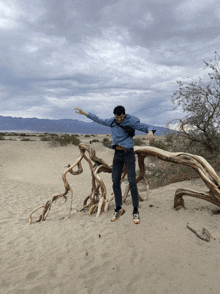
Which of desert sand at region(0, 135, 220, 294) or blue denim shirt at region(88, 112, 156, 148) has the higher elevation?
blue denim shirt at region(88, 112, 156, 148)

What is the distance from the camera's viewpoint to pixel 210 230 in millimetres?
3125

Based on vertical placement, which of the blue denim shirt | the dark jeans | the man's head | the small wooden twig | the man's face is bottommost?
the small wooden twig

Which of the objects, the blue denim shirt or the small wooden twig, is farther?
the blue denim shirt

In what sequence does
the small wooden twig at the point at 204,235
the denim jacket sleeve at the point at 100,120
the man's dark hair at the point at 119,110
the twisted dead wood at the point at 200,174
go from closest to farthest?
the small wooden twig at the point at 204,235 < the twisted dead wood at the point at 200,174 < the man's dark hair at the point at 119,110 < the denim jacket sleeve at the point at 100,120

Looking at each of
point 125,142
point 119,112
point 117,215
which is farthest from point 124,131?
point 117,215

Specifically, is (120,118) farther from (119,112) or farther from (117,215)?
(117,215)

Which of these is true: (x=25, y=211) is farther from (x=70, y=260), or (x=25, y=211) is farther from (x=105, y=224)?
(x=70, y=260)

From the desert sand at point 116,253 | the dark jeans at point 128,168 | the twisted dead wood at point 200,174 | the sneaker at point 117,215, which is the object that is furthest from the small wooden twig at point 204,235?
the sneaker at point 117,215

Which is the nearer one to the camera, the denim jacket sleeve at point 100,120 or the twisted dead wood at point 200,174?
the twisted dead wood at point 200,174

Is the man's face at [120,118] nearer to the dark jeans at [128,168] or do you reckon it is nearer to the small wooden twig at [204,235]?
the dark jeans at [128,168]

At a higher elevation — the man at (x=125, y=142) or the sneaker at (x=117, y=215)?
the man at (x=125, y=142)

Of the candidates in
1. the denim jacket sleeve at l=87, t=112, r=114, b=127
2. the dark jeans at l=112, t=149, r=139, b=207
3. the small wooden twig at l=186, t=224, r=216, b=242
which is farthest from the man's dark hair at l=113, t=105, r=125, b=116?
the small wooden twig at l=186, t=224, r=216, b=242

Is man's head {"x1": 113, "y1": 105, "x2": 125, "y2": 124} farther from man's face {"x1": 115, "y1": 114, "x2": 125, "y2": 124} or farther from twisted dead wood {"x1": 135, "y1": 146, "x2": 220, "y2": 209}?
twisted dead wood {"x1": 135, "y1": 146, "x2": 220, "y2": 209}

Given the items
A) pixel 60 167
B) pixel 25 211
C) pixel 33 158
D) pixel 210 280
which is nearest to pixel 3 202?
pixel 25 211
